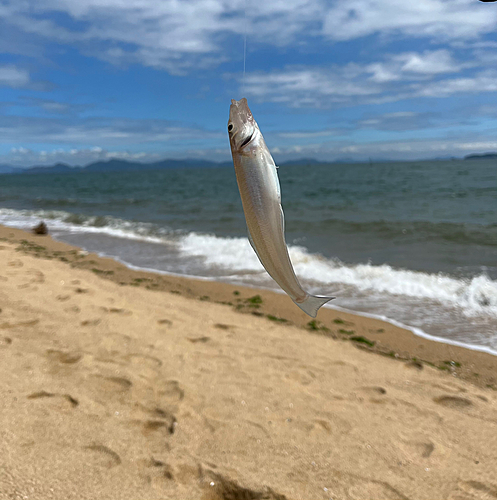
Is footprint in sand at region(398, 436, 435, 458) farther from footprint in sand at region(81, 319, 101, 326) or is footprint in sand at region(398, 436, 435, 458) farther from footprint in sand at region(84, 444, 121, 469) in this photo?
footprint in sand at region(81, 319, 101, 326)

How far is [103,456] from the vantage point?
9.15 feet

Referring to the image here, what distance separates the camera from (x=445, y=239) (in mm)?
13242

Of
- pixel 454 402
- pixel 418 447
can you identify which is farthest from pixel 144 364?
pixel 454 402

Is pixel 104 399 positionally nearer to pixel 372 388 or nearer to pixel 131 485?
pixel 131 485

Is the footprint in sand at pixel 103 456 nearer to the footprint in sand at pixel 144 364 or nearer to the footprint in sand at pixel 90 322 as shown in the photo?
the footprint in sand at pixel 144 364

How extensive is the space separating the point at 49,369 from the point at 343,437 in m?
2.66

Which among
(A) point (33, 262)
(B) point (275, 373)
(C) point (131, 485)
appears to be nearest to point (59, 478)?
(C) point (131, 485)

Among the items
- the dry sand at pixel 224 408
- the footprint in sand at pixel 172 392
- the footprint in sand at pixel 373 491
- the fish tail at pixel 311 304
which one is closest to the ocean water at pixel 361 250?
the dry sand at pixel 224 408

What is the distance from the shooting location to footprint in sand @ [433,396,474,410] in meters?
4.06

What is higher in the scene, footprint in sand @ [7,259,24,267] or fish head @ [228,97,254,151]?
fish head @ [228,97,254,151]

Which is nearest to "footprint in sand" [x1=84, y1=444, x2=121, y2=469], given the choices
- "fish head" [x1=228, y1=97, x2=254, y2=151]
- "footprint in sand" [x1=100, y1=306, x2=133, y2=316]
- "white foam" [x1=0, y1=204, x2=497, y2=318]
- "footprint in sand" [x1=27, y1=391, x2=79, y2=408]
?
"footprint in sand" [x1=27, y1=391, x2=79, y2=408]

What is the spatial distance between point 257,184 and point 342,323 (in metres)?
5.77

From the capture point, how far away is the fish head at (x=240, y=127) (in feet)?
3.13

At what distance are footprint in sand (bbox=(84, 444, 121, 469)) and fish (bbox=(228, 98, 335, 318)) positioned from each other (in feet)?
7.86
